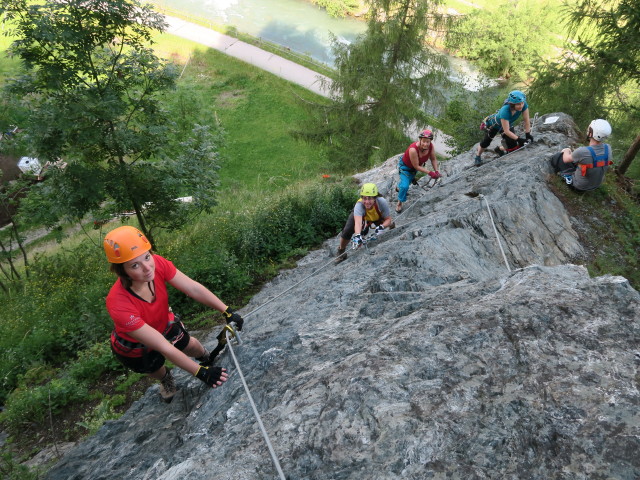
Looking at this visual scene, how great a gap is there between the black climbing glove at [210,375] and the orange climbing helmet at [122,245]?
123 cm

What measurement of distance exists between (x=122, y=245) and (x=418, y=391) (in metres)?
2.55

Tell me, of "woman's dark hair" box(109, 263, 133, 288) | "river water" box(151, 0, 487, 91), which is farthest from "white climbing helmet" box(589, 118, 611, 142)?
"river water" box(151, 0, 487, 91)

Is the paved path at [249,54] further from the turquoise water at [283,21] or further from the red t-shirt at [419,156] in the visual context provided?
the red t-shirt at [419,156]

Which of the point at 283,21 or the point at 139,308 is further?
the point at 283,21

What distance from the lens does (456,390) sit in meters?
3.04

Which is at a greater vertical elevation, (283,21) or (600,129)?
(283,21)

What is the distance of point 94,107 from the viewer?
23.4 feet

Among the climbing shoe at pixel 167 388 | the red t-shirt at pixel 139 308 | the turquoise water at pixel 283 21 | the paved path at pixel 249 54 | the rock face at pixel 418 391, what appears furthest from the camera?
the turquoise water at pixel 283 21

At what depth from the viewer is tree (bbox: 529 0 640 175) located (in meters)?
10.1

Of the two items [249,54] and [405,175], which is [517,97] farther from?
[249,54]

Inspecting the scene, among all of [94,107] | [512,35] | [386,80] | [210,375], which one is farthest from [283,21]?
[210,375]

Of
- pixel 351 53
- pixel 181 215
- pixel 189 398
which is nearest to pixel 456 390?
pixel 189 398

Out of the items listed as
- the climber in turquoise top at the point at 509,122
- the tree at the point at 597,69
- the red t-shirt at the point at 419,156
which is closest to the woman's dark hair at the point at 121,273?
the red t-shirt at the point at 419,156

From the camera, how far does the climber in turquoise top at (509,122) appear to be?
323 inches
